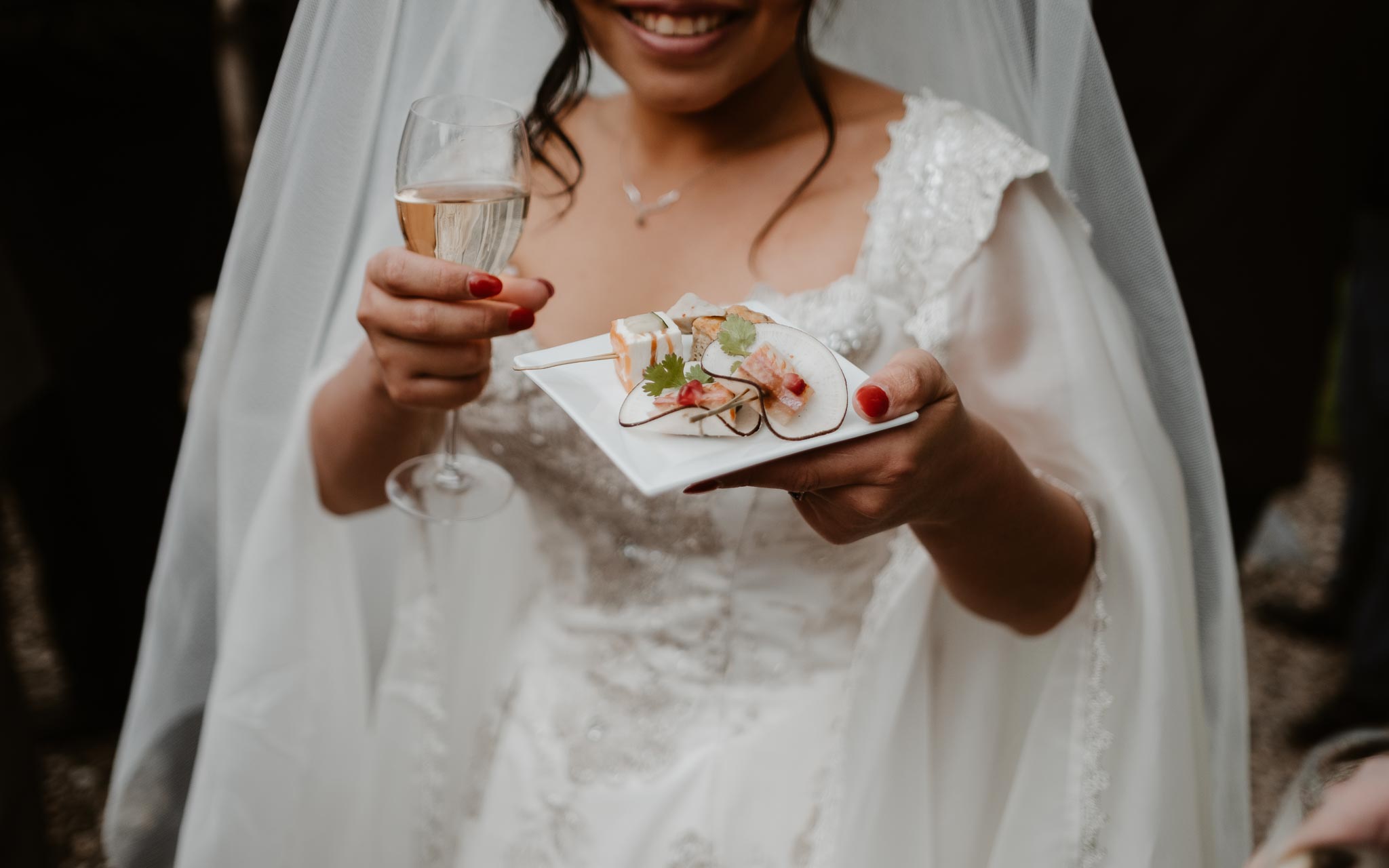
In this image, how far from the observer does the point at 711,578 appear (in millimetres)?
1315

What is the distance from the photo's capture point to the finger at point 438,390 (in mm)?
1083

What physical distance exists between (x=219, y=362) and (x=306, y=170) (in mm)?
303

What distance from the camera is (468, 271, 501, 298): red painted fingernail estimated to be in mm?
996

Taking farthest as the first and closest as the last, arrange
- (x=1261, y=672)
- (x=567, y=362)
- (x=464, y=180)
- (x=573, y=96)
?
(x=1261, y=672), (x=573, y=96), (x=464, y=180), (x=567, y=362)

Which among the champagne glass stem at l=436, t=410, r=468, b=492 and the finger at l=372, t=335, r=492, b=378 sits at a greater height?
the finger at l=372, t=335, r=492, b=378

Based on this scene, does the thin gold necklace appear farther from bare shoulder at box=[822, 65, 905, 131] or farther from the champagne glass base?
the champagne glass base

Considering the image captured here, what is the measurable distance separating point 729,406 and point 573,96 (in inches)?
31.2

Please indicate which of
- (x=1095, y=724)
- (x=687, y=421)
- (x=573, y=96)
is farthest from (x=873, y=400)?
(x=573, y=96)

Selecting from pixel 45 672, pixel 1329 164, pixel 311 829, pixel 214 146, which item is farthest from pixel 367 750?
pixel 1329 164

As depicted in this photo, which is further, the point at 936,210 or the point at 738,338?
the point at 936,210

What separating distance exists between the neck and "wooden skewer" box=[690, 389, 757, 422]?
62 centimetres

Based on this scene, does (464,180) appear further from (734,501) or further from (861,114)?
(861,114)

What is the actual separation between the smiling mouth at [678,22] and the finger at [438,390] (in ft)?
1.38

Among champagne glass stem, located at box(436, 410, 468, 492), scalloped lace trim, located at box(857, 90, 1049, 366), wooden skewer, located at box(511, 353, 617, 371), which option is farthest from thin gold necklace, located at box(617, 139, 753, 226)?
wooden skewer, located at box(511, 353, 617, 371)
